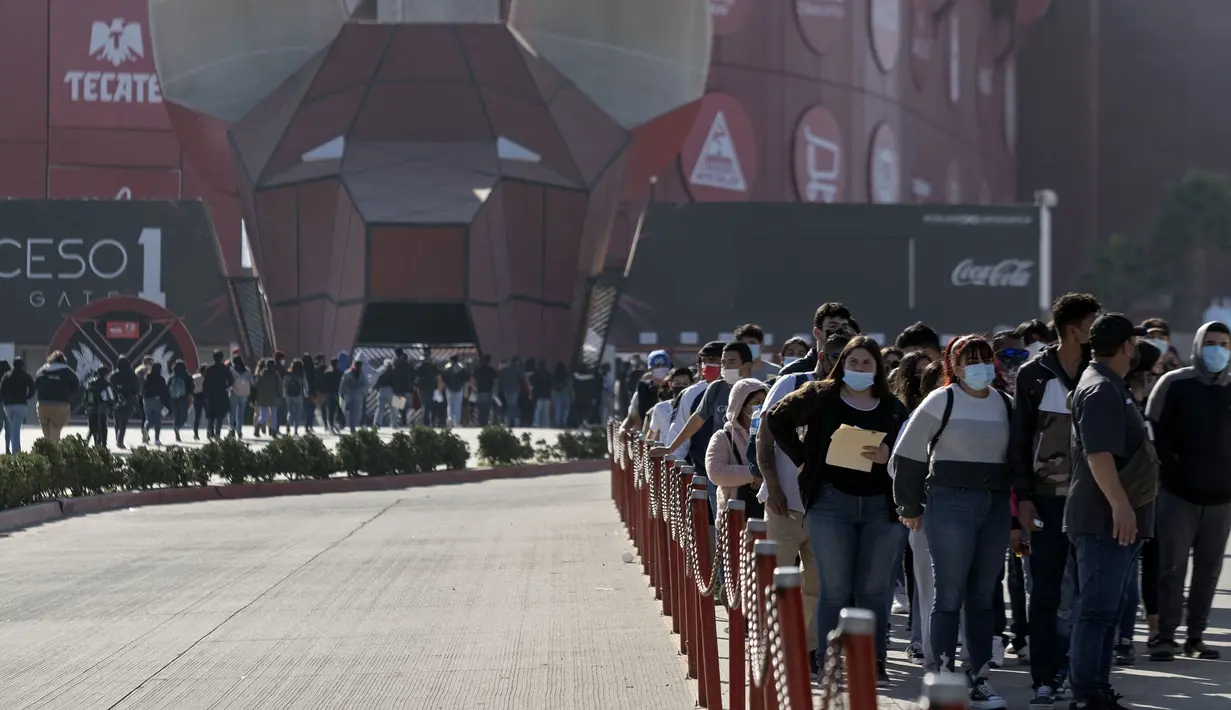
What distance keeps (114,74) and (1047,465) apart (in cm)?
5450

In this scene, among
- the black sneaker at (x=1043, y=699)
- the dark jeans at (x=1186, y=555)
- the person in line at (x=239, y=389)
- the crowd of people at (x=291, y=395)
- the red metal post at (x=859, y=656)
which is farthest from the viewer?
the person in line at (x=239, y=389)

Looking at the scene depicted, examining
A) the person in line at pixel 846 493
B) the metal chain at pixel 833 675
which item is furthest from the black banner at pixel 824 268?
the metal chain at pixel 833 675

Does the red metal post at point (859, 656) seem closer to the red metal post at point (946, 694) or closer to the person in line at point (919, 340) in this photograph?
the red metal post at point (946, 694)

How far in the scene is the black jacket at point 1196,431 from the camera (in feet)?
28.4

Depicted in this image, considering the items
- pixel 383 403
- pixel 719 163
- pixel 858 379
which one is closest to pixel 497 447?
pixel 383 403

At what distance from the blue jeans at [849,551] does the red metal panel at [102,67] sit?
53444mm

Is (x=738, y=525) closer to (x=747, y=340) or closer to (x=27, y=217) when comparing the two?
(x=747, y=340)

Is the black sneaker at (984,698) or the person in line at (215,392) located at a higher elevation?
the person in line at (215,392)

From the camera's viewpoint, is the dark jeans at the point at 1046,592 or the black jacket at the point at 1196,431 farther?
the black jacket at the point at 1196,431

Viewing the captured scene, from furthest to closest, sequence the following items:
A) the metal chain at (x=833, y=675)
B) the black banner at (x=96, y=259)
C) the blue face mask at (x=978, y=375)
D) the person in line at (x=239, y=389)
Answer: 1. the black banner at (x=96, y=259)
2. the person in line at (x=239, y=389)
3. the blue face mask at (x=978, y=375)
4. the metal chain at (x=833, y=675)

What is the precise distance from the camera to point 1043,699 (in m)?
7.48

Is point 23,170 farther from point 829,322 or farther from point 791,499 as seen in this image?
point 791,499

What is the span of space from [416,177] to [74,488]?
24805 millimetres

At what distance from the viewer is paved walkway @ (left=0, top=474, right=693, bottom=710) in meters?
7.96
